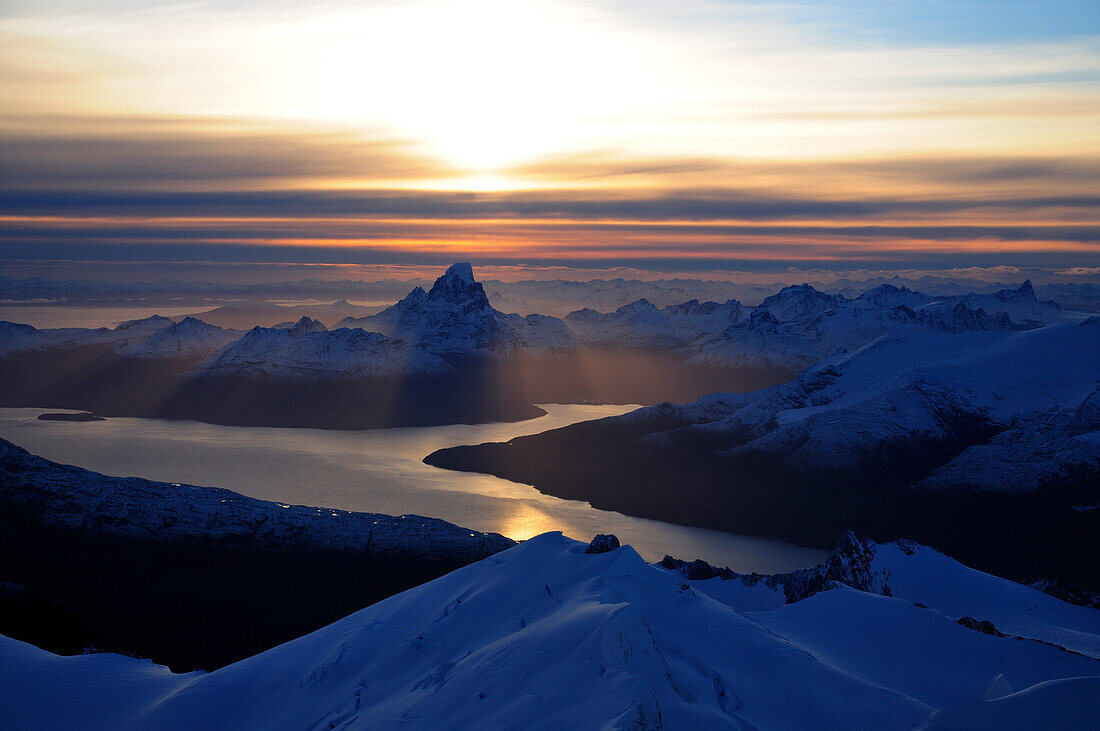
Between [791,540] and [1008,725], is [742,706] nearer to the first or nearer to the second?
[1008,725]

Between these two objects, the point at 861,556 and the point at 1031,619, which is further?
the point at 861,556

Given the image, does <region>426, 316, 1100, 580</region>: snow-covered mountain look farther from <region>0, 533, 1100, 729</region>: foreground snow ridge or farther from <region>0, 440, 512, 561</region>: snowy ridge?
<region>0, 533, 1100, 729</region>: foreground snow ridge

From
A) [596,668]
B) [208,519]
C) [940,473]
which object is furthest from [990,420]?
[596,668]

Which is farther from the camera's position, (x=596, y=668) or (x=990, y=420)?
(x=990, y=420)

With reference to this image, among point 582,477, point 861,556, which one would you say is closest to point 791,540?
point 582,477

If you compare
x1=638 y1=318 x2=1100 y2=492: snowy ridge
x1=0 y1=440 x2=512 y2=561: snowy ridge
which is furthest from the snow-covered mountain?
x1=0 y1=440 x2=512 y2=561: snowy ridge

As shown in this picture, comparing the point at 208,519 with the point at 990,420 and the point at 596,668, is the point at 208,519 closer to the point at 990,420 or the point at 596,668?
the point at 596,668
